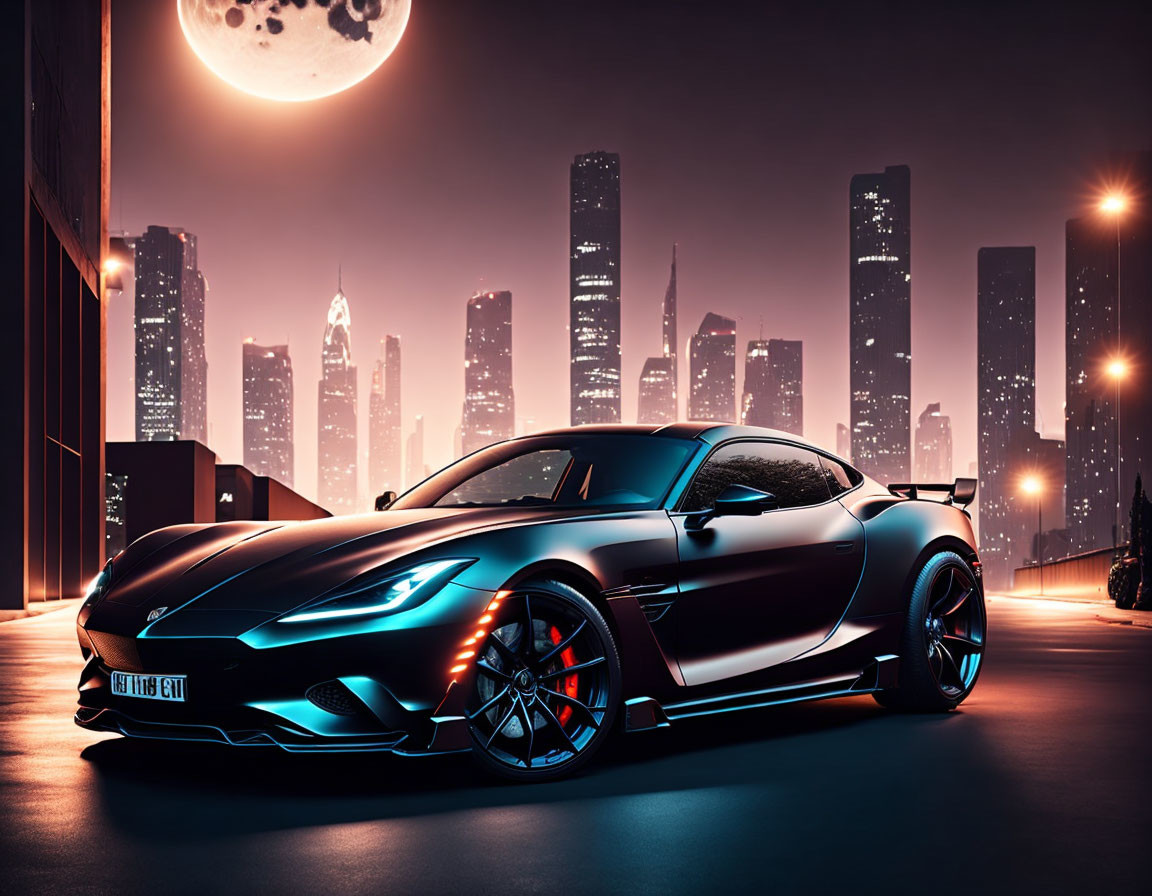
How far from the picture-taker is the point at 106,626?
555 centimetres

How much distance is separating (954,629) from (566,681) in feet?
9.68

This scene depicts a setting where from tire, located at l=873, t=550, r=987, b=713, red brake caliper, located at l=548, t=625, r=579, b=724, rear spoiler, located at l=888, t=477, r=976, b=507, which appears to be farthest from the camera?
rear spoiler, located at l=888, t=477, r=976, b=507

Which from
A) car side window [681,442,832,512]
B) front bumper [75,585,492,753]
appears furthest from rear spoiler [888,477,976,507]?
front bumper [75,585,492,753]

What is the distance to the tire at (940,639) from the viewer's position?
7340 mm

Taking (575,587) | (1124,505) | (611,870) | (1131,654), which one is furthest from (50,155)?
(1124,505)

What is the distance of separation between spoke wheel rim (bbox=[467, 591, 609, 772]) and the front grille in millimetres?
1295

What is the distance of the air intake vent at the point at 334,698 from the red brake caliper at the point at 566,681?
0.89m

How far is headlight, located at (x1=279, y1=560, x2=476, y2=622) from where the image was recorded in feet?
16.7

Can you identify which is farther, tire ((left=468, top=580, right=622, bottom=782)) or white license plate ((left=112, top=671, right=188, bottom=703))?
tire ((left=468, top=580, right=622, bottom=782))

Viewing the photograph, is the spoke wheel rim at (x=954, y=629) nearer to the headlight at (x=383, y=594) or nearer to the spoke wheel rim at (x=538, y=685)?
the spoke wheel rim at (x=538, y=685)

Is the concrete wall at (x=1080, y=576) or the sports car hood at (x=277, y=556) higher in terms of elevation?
the sports car hood at (x=277, y=556)

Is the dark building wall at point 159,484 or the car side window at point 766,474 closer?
the car side window at point 766,474

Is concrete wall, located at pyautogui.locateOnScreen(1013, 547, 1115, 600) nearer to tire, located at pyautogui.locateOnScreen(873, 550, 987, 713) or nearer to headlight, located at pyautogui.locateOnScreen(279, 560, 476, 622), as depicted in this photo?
tire, located at pyautogui.locateOnScreen(873, 550, 987, 713)

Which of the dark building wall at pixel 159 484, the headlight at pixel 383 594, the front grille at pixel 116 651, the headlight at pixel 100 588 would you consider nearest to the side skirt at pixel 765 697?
the headlight at pixel 383 594
